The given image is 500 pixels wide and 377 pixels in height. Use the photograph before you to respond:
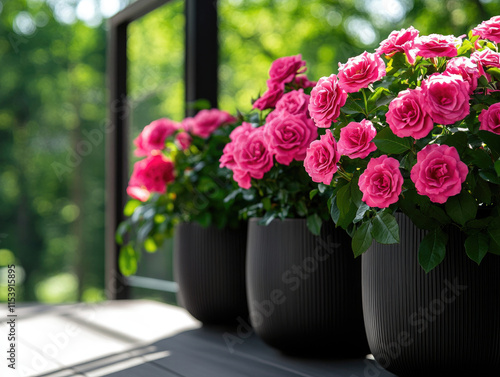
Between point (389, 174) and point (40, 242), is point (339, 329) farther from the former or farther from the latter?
point (40, 242)

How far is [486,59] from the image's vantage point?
832 mm

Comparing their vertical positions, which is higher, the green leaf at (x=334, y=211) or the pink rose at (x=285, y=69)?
the pink rose at (x=285, y=69)

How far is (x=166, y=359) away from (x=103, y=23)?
8.41 meters

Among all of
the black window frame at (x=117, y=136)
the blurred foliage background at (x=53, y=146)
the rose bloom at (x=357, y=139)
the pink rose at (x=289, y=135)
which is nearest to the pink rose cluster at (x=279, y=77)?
the pink rose at (x=289, y=135)

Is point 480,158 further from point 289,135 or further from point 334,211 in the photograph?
point 289,135

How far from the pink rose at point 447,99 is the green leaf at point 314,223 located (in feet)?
1.10

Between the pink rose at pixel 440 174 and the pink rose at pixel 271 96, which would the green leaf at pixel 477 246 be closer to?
the pink rose at pixel 440 174

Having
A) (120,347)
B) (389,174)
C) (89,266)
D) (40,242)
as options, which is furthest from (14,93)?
(389,174)

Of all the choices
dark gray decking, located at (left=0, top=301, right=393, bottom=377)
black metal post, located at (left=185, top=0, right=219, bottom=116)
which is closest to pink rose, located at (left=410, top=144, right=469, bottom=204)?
dark gray decking, located at (left=0, top=301, right=393, bottom=377)

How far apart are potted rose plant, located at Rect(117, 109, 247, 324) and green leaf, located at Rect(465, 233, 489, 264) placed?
25.0 inches

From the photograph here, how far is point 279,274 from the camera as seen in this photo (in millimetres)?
1104

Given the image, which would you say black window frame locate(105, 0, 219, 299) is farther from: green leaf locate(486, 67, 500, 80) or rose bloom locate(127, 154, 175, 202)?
green leaf locate(486, 67, 500, 80)

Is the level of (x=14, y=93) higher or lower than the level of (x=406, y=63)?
higher

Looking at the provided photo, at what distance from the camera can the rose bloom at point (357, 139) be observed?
83cm
